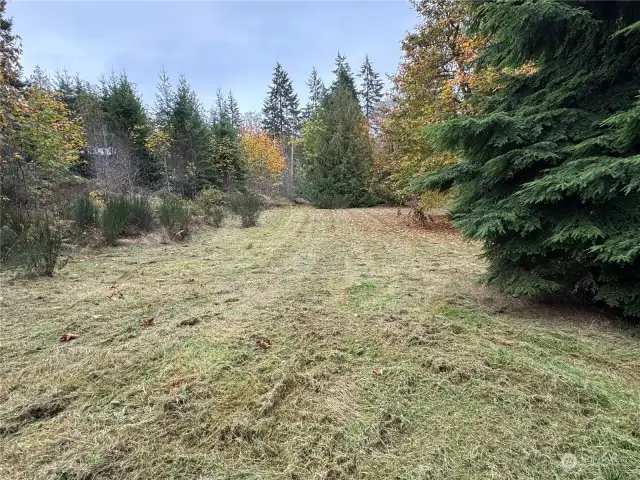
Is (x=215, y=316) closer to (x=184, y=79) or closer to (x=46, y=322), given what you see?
(x=46, y=322)

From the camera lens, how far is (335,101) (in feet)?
62.5

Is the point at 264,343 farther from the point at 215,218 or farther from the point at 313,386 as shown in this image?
the point at 215,218

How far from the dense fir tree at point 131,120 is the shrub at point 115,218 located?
9.00 metres

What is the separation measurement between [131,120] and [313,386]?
1651 centimetres

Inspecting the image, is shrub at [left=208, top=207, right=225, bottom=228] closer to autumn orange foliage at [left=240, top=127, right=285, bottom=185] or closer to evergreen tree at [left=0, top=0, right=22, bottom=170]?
evergreen tree at [left=0, top=0, right=22, bottom=170]

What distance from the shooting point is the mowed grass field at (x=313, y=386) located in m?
1.25

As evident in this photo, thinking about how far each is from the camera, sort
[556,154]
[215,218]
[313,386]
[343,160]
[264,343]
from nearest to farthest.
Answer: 1. [313,386]
2. [264,343]
3. [556,154]
4. [215,218]
5. [343,160]

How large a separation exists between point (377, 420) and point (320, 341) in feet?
2.68

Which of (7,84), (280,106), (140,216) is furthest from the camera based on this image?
(280,106)

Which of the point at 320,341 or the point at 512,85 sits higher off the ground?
the point at 512,85

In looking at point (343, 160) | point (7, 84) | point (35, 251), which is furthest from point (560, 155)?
point (343, 160)

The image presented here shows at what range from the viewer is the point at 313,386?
173 cm

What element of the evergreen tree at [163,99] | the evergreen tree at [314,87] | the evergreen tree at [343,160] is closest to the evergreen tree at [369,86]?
the evergreen tree at [314,87]

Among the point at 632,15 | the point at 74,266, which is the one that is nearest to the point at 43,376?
the point at 74,266
